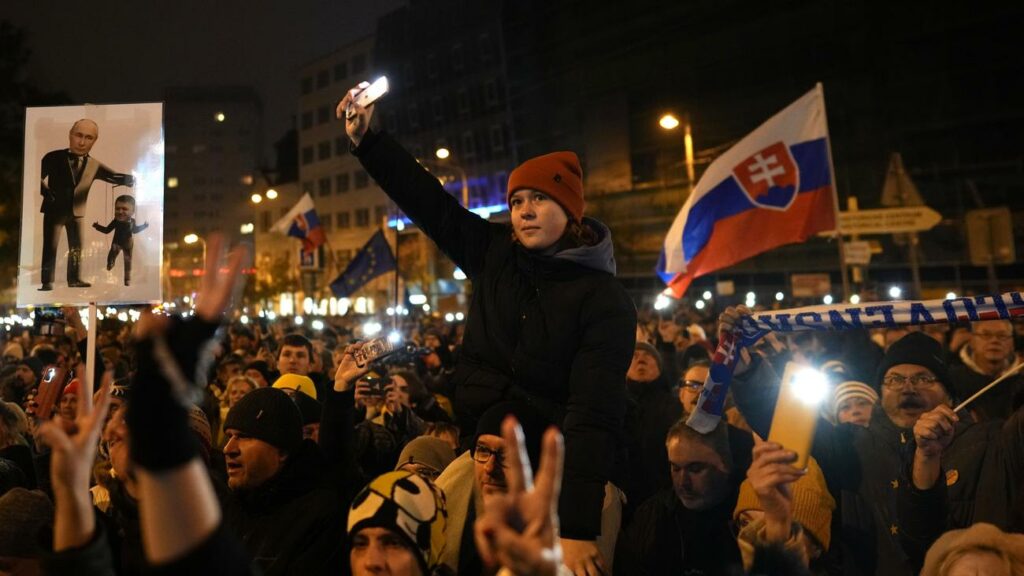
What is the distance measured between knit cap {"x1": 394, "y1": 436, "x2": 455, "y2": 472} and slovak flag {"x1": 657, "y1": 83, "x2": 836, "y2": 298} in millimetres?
5771

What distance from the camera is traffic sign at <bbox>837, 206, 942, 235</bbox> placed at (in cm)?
1061

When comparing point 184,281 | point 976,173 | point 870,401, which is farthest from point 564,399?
point 184,281

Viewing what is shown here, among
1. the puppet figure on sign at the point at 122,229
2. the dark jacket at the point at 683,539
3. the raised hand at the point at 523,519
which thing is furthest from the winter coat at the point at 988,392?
the puppet figure on sign at the point at 122,229

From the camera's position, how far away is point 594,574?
254 centimetres

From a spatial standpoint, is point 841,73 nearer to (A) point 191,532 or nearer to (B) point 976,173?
(B) point 976,173

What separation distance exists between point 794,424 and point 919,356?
3.03 meters

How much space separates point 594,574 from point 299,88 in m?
90.9

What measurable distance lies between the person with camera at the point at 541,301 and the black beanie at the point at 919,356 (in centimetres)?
291

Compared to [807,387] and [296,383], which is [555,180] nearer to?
[807,387]

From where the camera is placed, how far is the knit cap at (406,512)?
2.78 metres

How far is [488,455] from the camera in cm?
313

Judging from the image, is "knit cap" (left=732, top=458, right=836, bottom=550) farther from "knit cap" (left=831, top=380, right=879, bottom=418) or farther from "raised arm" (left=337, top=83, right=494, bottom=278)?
"raised arm" (left=337, top=83, right=494, bottom=278)

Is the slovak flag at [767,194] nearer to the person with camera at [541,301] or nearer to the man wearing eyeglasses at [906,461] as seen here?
the man wearing eyeglasses at [906,461]

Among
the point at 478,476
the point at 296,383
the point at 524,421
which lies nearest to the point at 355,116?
the point at 524,421
